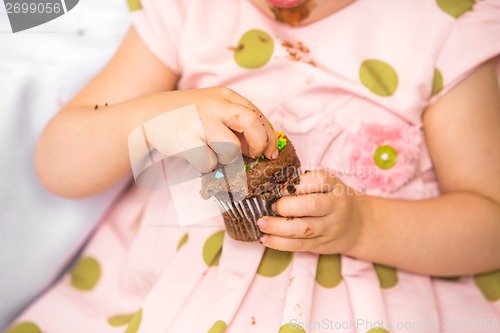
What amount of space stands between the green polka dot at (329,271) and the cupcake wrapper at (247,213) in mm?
111

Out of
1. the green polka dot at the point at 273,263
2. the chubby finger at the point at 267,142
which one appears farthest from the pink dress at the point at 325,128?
the chubby finger at the point at 267,142

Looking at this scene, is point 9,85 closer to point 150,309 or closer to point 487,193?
point 150,309

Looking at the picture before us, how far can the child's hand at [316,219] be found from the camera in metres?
0.57

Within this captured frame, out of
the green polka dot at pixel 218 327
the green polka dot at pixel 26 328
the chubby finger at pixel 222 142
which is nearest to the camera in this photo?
the chubby finger at pixel 222 142

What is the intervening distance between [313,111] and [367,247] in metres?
0.18

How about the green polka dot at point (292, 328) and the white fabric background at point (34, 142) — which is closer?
the green polka dot at point (292, 328)

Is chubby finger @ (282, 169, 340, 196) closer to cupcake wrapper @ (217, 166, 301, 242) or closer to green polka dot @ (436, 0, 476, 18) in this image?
cupcake wrapper @ (217, 166, 301, 242)

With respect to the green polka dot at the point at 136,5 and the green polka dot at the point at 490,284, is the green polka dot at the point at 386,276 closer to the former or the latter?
the green polka dot at the point at 490,284

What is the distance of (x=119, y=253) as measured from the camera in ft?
2.58

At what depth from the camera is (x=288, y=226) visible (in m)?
0.57

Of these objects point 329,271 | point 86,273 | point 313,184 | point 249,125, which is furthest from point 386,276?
point 86,273

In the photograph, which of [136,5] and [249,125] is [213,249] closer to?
[249,125]

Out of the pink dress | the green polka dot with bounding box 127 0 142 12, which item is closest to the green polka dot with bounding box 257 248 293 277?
the pink dress

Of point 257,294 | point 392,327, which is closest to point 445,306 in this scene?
point 392,327
